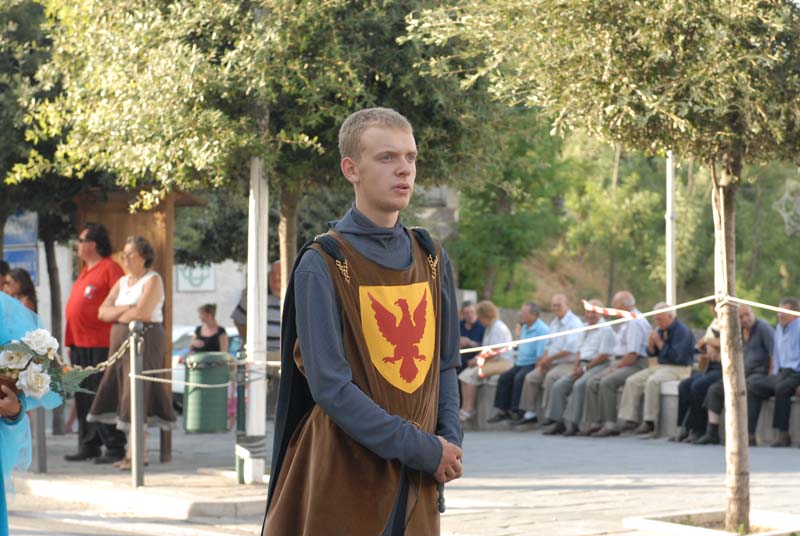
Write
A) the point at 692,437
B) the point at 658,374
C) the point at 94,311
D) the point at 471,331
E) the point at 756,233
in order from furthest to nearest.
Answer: the point at 756,233 < the point at 471,331 < the point at 658,374 < the point at 692,437 < the point at 94,311

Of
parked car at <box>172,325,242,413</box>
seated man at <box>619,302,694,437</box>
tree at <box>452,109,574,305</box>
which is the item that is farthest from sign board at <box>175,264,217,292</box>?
seated man at <box>619,302,694,437</box>

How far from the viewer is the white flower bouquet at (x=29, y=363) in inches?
202

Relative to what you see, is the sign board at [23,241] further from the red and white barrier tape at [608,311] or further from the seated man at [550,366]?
the red and white barrier tape at [608,311]

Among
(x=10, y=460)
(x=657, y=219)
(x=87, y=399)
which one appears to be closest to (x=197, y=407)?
(x=87, y=399)

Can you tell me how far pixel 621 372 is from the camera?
54.0 ft

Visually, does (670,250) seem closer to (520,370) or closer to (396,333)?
(520,370)

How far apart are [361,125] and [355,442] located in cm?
94

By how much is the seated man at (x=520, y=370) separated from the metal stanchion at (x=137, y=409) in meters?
7.31

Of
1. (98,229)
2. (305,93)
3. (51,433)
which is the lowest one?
(51,433)

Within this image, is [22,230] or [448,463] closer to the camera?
[448,463]

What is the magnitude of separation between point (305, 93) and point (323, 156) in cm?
80

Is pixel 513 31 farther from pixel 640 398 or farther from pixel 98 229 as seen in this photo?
pixel 640 398

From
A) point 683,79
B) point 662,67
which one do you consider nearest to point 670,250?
point 662,67

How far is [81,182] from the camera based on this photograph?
14.6m
